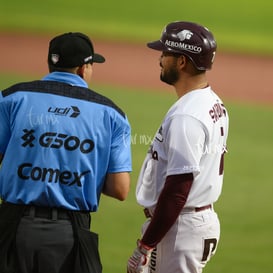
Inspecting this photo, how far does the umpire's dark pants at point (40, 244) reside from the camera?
83.8 inches

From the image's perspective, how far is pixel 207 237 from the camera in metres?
2.35

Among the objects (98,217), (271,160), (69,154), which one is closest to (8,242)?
(69,154)

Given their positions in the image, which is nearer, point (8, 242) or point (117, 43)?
point (8, 242)

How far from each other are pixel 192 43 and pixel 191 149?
0.38m

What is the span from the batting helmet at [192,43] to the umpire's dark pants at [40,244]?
2.26 feet

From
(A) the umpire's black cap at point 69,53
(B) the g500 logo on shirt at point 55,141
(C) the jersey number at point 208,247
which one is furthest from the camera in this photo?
(C) the jersey number at point 208,247

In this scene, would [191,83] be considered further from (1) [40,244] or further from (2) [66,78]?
(1) [40,244]

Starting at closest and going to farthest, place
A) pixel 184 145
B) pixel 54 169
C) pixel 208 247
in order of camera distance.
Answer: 1. pixel 54 169
2. pixel 184 145
3. pixel 208 247

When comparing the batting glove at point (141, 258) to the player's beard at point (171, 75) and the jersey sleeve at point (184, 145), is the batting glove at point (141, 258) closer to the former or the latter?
the jersey sleeve at point (184, 145)

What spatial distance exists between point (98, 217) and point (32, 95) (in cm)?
163

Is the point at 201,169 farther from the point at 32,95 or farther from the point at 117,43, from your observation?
the point at 117,43

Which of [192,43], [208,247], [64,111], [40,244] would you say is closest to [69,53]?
[64,111]

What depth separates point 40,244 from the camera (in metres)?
2.13

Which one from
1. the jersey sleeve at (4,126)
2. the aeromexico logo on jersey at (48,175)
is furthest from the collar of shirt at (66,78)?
the aeromexico logo on jersey at (48,175)
